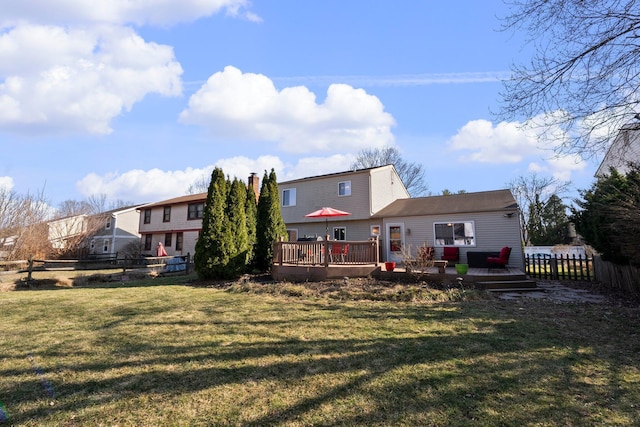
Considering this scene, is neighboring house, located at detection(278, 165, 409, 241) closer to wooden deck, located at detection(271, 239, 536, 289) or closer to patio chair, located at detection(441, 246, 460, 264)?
patio chair, located at detection(441, 246, 460, 264)

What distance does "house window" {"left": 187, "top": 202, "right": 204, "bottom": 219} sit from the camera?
1106 inches

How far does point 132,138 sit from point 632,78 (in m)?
15.2

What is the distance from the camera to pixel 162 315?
21.7ft

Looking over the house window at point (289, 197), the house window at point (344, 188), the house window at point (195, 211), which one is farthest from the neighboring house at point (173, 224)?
the house window at point (344, 188)

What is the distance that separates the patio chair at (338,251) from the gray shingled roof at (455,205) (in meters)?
6.78

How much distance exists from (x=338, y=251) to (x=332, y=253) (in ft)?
1.10

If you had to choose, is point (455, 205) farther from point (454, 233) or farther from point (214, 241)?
point (214, 241)

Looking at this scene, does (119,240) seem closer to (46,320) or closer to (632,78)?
(46,320)

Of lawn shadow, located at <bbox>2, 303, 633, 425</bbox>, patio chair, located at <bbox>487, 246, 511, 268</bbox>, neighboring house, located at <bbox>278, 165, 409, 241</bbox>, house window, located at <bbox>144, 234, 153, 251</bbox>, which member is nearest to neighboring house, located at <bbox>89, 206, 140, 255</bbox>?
house window, located at <bbox>144, 234, 153, 251</bbox>

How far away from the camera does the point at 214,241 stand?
12.0 metres

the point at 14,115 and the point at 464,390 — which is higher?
the point at 14,115

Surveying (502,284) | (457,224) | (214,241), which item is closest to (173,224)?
(214,241)

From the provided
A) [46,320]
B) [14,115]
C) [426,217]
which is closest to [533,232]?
[426,217]

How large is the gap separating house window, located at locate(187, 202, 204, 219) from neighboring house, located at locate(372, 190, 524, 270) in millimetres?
17321
